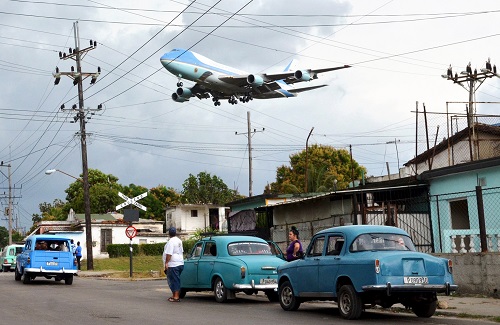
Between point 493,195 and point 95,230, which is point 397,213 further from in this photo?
point 95,230

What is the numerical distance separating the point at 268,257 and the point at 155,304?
A: 9.11 ft

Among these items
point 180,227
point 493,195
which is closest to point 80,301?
point 493,195

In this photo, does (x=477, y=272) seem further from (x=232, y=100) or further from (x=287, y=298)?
(x=232, y=100)

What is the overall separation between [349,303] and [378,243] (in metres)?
1.17

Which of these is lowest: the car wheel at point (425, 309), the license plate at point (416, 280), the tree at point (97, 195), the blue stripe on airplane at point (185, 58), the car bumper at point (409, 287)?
the car wheel at point (425, 309)

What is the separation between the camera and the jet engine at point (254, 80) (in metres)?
40.7

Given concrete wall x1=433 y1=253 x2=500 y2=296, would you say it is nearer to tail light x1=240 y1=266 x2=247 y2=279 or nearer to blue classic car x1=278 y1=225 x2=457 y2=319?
Result: blue classic car x1=278 y1=225 x2=457 y2=319

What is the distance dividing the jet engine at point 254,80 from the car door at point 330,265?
27.4m

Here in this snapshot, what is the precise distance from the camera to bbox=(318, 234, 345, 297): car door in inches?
527

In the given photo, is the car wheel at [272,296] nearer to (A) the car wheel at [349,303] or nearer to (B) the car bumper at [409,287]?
(A) the car wheel at [349,303]

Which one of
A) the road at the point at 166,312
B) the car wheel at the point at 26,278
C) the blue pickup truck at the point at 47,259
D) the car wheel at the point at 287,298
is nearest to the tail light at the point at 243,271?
the road at the point at 166,312

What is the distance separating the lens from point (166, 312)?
48.9 ft

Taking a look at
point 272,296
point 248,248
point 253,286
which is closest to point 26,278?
point 248,248

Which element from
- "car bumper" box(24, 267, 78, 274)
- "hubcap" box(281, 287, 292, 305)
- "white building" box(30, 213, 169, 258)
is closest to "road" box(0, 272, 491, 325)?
"hubcap" box(281, 287, 292, 305)
